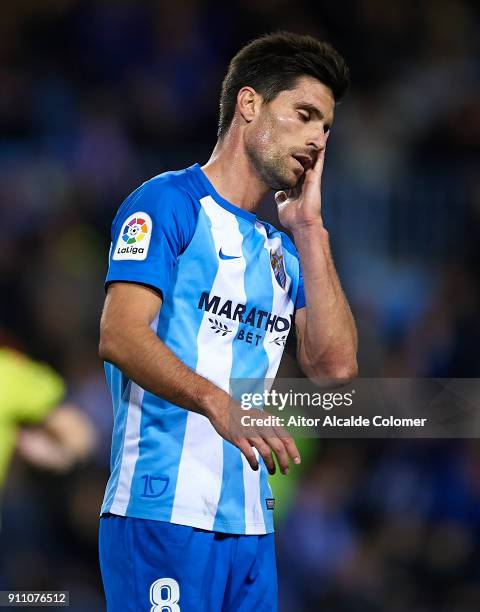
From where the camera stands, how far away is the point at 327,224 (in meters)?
6.24

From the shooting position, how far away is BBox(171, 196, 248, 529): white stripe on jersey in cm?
239

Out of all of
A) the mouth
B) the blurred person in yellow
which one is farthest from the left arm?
the blurred person in yellow

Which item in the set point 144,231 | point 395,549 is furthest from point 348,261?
point 144,231

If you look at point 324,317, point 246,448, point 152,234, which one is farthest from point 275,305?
point 246,448

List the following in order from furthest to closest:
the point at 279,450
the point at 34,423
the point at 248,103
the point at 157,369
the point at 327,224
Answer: the point at 327,224 < the point at 34,423 < the point at 248,103 < the point at 157,369 < the point at 279,450

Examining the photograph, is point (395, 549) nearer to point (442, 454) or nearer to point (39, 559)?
point (442, 454)

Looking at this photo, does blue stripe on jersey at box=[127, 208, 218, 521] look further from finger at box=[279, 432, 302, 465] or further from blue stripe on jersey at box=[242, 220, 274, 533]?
finger at box=[279, 432, 302, 465]

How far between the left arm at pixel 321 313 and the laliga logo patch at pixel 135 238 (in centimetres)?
54

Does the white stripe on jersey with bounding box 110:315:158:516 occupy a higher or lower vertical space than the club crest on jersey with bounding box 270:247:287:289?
lower

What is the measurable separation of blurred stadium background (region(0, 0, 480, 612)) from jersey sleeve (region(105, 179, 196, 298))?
3.21 meters

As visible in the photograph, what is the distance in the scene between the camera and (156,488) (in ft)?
7.79

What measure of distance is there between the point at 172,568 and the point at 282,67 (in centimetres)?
137

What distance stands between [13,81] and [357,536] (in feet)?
12.2

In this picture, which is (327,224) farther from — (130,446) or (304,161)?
(130,446)
